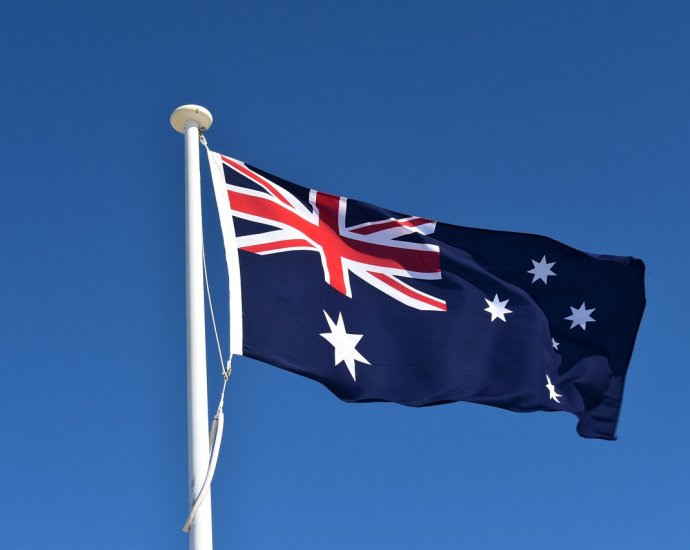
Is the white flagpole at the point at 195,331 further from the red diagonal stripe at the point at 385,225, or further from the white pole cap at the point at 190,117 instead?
the red diagonal stripe at the point at 385,225

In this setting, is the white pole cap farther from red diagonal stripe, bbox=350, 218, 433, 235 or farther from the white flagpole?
red diagonal stripe, bbox=350, 218, 433, 235

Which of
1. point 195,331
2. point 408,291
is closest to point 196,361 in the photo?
point 195,331

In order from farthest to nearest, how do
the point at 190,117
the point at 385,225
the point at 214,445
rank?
the point at 385,225
the point at 190,117
the point at 214,445

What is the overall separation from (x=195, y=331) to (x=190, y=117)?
8.20 ft

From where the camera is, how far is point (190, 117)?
30.9ft

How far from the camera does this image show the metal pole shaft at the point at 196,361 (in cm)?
730

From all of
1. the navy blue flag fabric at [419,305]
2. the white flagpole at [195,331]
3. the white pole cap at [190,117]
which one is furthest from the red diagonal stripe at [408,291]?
the white flagpole at [195,331]

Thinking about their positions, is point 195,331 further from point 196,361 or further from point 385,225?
point 385,225

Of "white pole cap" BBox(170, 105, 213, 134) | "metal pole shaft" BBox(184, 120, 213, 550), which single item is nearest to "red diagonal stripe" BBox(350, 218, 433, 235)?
"white pole cap" BBox(170, 105, 213, 134)

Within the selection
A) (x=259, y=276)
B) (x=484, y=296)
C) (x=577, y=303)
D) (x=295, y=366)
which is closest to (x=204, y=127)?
(x=259, y=276)

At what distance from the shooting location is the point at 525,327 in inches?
489

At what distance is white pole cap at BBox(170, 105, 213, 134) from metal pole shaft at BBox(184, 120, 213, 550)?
14.2 inches

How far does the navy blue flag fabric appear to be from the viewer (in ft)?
31.3

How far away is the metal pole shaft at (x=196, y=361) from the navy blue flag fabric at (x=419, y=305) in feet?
1.70
